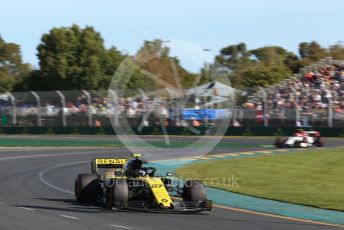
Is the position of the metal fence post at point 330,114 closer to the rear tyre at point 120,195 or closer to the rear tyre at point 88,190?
the rear tyre at point 88,190

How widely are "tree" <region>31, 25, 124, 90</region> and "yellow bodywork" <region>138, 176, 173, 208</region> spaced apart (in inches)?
2189

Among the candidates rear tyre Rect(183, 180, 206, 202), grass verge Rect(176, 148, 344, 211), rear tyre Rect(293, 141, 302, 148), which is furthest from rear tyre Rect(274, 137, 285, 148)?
rear tyre Rect(183, 180, 206, 202)

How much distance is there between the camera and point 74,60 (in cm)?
7019

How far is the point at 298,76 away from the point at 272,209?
31831 millimetres

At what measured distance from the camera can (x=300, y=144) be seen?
36.0m

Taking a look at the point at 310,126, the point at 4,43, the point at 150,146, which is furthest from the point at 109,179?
the point at 4,43

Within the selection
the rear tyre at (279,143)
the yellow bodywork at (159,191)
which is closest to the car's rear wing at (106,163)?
the yellow bodywork at (159,191)

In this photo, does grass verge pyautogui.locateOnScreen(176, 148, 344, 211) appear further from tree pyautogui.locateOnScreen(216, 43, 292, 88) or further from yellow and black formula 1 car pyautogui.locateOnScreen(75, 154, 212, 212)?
tree pyautogui.locateOnScreen(216, 43, 292, 88)

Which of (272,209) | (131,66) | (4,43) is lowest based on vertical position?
(272,209)

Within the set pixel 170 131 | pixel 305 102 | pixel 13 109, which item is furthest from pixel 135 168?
pixel 13 109

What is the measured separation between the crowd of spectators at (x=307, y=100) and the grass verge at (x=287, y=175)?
792 cm

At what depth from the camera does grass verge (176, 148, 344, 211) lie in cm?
1710

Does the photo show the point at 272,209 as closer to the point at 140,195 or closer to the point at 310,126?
the point at 140,195

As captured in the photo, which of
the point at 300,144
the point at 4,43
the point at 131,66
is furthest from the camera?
the point at 4,43
